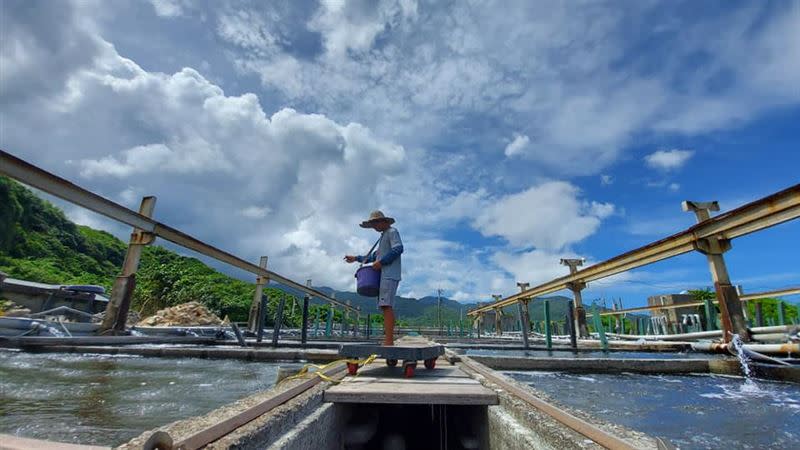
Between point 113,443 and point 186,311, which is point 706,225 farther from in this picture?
point 186,311

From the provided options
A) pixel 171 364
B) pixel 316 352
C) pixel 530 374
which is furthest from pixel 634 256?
pixel 171 364

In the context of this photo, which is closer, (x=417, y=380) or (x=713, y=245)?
(x=417, y=380)

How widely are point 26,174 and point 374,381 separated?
7.23m

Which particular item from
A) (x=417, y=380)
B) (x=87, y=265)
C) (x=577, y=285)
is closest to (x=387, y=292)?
(x=417, y=380)

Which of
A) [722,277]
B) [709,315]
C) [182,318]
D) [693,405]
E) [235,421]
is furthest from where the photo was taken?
[182,318]

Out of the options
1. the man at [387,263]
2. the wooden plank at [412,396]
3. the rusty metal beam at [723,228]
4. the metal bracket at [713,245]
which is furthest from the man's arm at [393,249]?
the metal bracket at [713,245]

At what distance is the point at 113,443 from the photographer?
2021 millimetres

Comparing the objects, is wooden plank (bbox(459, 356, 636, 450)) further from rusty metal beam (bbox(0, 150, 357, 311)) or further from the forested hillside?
the forested hillside

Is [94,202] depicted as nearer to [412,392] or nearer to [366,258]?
[366,258]

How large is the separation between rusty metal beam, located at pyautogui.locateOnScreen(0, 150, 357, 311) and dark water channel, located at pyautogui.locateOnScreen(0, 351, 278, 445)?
9.56 feet

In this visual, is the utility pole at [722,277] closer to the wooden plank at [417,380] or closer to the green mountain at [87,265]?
the wooden plank at [417,380]

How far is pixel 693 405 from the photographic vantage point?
3.68 metres

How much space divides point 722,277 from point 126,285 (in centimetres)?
1319

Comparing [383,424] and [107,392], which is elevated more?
[107,392]
